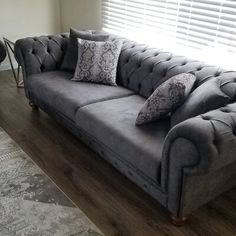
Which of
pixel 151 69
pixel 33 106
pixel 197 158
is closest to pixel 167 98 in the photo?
pixel 197 158

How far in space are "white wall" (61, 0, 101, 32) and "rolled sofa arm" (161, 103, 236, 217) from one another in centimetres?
266

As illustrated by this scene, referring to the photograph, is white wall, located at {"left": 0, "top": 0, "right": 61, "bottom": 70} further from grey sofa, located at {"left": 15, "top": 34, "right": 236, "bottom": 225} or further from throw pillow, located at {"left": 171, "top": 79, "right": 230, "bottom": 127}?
throw pillow, located at {"left": 171, "top": 79, "right": 230, "bottom": 127}

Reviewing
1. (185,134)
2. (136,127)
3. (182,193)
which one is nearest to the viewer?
(185,134)

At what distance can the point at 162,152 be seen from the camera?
1.82m

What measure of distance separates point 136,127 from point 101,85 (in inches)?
34.2

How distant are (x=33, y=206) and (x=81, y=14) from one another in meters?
2.99

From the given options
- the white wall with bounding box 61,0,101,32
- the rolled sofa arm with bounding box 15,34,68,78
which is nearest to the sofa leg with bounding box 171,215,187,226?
the rolled sofa arm with bounding box 15,34,68,78

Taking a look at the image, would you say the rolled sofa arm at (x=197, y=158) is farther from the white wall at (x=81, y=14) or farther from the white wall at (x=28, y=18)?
the white wall at (x=28, y=18)

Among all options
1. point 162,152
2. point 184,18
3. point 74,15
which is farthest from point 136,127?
point 74,15

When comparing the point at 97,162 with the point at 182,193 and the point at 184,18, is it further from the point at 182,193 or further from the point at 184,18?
the point at 184,18

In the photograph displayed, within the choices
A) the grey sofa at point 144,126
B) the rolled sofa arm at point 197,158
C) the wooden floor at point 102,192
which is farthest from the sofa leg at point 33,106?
the rolled sofa arm at point 197,158

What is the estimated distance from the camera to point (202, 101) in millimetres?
1960

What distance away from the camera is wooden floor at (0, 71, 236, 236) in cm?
196

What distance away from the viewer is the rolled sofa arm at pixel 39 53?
3.20m
